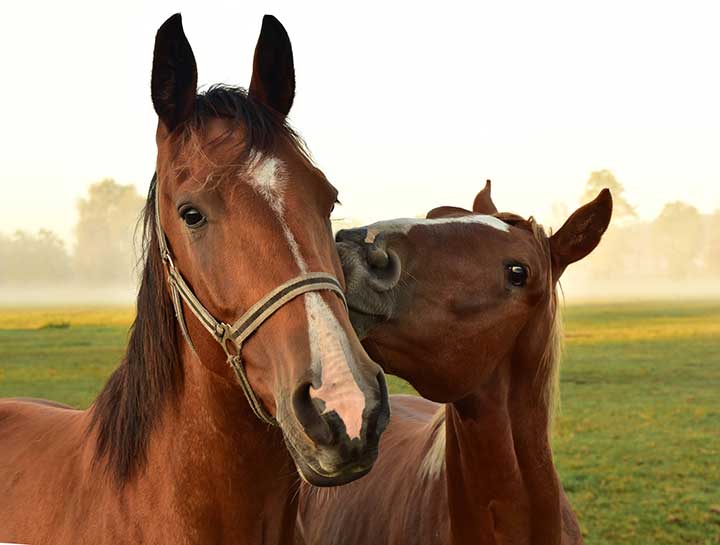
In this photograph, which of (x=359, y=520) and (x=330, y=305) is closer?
(x=330, y=305)

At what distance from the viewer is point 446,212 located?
132 inches

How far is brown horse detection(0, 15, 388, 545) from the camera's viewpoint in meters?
1.90

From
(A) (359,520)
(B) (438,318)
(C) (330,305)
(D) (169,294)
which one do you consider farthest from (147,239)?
(A) (359,520)

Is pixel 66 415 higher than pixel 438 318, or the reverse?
pixel 438 318

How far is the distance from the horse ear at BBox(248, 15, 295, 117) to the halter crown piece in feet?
1.81

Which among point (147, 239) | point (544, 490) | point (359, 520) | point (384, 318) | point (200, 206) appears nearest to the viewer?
point (200, 206)

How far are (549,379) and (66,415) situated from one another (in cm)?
208

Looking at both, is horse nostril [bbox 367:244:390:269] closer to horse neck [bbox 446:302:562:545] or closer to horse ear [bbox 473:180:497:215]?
horse neck [bbox 446:302:562:545]

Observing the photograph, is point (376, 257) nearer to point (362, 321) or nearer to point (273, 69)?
point (362, 321)

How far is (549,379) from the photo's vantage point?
3.17 metres

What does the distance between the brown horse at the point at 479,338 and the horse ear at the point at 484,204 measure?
65 cm

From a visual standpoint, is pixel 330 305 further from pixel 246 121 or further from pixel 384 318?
pixel 384 318

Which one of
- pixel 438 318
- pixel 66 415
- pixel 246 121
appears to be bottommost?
pixel 66 415

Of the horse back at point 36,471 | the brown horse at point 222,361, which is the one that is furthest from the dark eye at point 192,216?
the horse back at point 36,471
